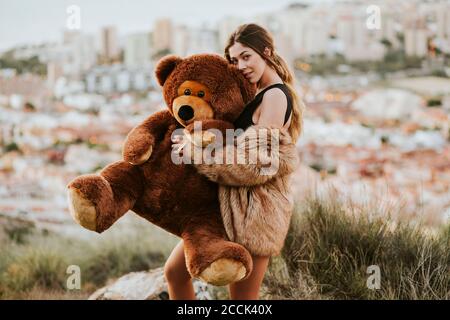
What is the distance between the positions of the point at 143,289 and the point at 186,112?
109cm

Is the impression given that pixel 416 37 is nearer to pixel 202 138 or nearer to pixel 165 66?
pixel 165 66

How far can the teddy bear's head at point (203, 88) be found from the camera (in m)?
1.87

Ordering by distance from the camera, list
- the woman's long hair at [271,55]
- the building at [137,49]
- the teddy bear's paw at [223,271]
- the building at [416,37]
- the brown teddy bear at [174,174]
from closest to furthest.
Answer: the teddy bear's paw at [223,271] → the brown teddy bear at [174,174] → the woman's long hair at [271,55] → the building at [416,37] → the building at [137,49]

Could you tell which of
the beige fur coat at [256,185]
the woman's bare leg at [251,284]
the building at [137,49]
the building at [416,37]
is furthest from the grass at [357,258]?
the building at [137,49]

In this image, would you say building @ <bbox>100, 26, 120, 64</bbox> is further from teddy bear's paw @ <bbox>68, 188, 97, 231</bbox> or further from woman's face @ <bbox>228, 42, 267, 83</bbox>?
teddy bear's paw @ <bbox>68, 188, 97, 231</bbox>

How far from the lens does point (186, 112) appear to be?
1.86 metres

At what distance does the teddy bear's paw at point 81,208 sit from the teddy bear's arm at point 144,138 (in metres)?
0.20

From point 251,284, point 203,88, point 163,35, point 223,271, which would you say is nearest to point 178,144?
point 203,88

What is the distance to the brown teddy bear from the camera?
71.7 inches

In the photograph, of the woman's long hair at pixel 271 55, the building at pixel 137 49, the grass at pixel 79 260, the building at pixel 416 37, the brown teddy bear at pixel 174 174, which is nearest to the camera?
the brown teddy bear at pixel 174 174

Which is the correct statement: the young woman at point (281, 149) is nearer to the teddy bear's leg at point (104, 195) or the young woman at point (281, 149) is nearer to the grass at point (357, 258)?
the teddy bear's leg at point (104, 195)

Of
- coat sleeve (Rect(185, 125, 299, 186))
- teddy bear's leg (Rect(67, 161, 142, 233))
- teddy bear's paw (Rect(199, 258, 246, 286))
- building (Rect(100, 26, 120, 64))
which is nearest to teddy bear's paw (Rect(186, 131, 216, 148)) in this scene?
coat sleeve (Rect(185, 125, 299, 186))

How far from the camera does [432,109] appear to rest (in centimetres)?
673

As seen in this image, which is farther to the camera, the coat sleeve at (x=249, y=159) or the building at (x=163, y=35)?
the building at (x=163, y=35)
